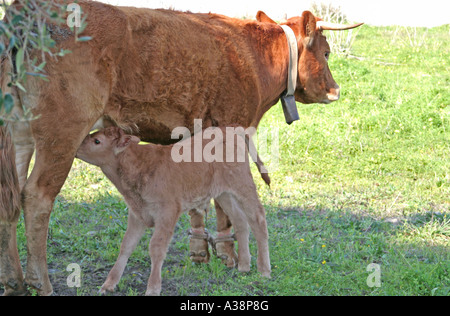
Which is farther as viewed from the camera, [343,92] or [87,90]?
[343,92]

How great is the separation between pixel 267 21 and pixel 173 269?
2.74 meters

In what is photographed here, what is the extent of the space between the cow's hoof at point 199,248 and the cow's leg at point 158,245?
74 cm

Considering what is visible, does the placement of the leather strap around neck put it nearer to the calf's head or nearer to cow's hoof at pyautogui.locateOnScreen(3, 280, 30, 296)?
Result: the calf's head

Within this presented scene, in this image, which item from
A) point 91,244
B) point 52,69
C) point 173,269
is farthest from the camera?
point 91,244

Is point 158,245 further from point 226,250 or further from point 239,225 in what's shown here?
point 226,250

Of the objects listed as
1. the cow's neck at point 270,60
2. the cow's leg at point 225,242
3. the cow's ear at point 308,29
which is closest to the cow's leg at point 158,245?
the cow's leg at point 225,242

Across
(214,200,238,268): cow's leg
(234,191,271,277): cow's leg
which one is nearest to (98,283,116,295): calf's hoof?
(214,200,238,268): cow's leg

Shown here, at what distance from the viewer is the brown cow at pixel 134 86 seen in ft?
13.5

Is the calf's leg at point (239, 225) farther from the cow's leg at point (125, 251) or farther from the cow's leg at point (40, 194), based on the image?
the cow's leg at point (40, 194)

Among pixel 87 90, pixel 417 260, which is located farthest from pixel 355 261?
pixel 87 90

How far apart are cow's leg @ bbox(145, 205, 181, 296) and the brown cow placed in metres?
0.74

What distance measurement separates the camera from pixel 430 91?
1076 cm
